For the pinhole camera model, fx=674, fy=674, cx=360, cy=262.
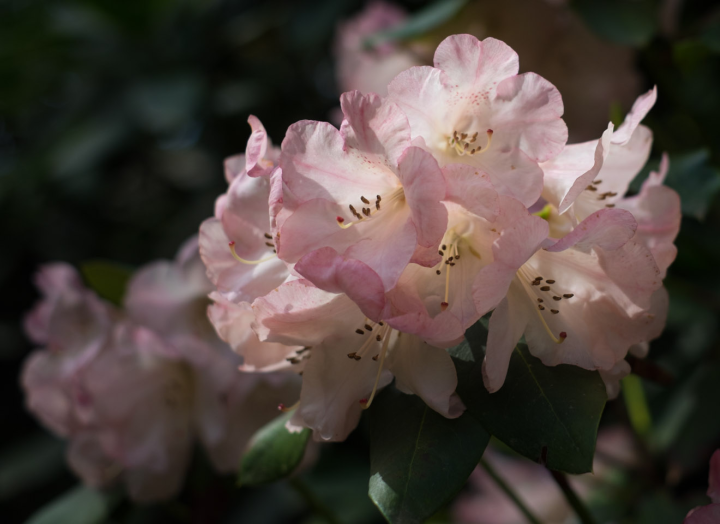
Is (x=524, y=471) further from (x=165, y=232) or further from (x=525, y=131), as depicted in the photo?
(x=525, y=131)

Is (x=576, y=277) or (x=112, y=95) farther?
(x=112, y=95)

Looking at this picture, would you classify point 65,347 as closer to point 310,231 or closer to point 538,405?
point 310,231

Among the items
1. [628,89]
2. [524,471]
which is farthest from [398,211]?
[524,471]

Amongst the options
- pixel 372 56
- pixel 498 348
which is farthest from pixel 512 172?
pixel 372 56

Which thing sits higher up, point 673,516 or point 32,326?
point 32,326

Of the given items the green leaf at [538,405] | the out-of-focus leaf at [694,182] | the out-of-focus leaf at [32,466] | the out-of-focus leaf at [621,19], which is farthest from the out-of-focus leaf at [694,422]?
the out-of-focus leaf at [32,466]

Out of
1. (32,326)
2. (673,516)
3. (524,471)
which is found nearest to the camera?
(673,516)

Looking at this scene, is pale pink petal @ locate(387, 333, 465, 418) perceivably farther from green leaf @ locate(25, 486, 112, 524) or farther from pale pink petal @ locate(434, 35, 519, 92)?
green leaf @ locate(25, 486, 112, 524)
